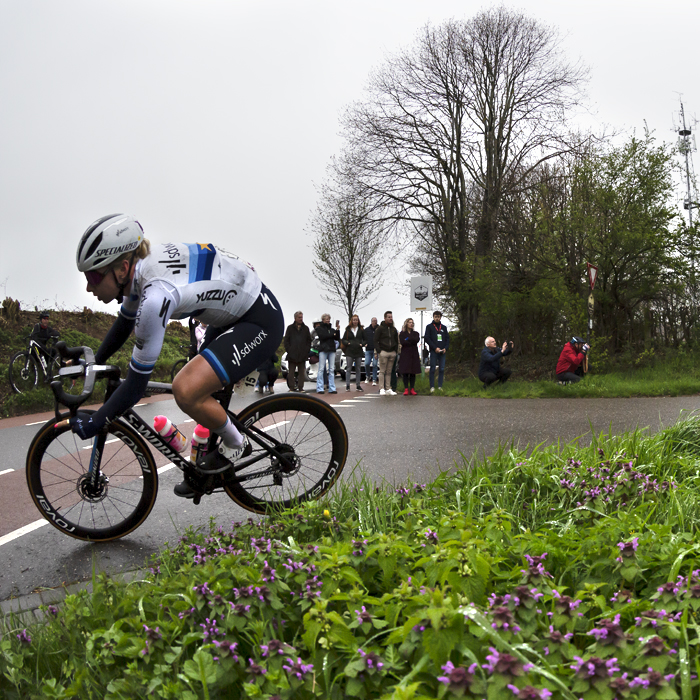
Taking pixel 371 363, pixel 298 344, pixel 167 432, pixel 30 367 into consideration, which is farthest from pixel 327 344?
pixel 167 432

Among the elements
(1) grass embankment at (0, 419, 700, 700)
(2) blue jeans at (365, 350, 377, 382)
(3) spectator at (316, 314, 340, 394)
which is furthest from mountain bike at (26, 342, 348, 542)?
(2) blue jeans at (365, 350, 377, 382)

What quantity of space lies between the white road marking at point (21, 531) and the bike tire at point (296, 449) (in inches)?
64.0

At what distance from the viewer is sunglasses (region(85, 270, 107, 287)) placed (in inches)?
153

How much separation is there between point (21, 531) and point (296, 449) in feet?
7.02

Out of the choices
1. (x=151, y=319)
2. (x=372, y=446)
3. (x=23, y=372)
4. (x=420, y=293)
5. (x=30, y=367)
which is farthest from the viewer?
(x=420, y=293)

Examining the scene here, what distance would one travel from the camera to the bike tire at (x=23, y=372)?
17.0 meters

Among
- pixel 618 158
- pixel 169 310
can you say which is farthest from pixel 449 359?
pixel 169 310

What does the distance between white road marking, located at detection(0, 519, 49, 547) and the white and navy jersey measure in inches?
76.8

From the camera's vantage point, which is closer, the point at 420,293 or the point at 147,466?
the point at 147,466

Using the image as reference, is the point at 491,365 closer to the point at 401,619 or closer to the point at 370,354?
the point at 370,354

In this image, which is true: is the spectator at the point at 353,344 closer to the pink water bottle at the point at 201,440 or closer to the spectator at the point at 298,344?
the spectator at the point at 298,344

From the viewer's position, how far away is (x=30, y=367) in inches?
687

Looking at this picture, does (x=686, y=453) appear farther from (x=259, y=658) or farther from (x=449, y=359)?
(x=449, y=359)

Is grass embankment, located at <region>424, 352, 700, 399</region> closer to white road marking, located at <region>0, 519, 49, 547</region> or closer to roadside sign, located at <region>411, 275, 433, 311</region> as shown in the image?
roadside sign, located at <region>411, 275, 433, 311</region>
